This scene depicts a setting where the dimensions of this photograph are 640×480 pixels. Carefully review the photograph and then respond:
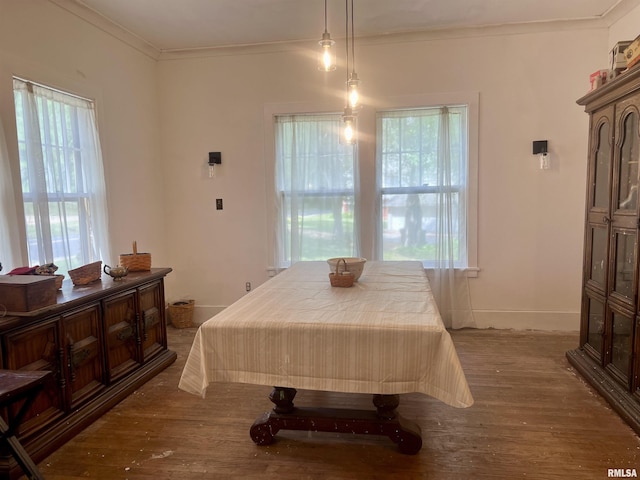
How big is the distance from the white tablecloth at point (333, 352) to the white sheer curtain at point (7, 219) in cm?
157

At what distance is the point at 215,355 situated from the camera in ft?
5.95

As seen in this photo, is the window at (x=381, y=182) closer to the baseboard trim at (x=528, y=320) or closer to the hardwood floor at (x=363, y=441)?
the baseboard trim at (x=528, y=320)

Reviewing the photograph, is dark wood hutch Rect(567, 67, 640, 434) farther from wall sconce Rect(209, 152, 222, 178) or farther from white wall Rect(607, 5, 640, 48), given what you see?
wall sconce Rect(209, 152, 222, 178)

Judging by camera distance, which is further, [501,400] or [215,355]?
[501,400]

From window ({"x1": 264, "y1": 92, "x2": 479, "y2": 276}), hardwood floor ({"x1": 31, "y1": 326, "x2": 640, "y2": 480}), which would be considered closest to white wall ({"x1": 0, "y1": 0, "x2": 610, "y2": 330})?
window ({"x1": 264, "y1": 92, "x2": 479, "y2": 276})

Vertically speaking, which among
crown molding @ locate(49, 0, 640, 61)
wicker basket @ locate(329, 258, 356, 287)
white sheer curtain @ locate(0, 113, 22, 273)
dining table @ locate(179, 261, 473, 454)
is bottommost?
dining table @ locate(179, 261, 473, 454)

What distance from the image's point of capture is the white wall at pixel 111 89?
8.68 ft

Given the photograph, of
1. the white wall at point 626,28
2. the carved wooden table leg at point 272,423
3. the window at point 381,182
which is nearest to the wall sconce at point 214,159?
the window at point 381,182

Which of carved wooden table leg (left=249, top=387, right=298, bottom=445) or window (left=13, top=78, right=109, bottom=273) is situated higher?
window (left=13, top=78, right=109, bottom=273)

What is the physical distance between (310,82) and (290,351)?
10.0ft

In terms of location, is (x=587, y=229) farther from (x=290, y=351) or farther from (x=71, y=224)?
(x=71, y=224)

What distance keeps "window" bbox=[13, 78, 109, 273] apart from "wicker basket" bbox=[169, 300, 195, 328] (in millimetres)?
1031

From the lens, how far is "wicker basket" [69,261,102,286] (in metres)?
2.65

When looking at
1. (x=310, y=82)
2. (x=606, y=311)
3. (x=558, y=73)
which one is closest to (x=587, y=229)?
(x=606, y=311)
